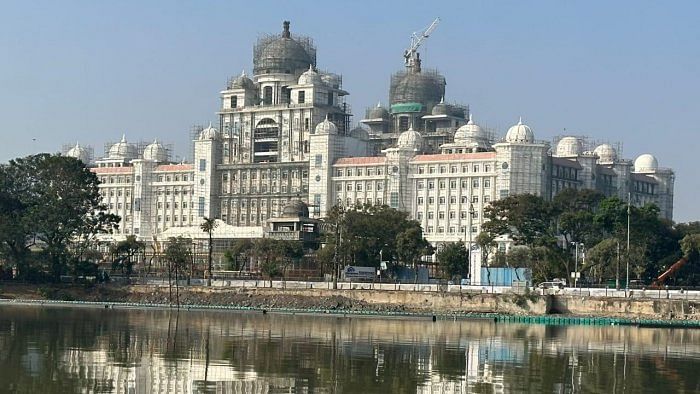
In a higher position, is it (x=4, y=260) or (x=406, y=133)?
(x=406, y=133)

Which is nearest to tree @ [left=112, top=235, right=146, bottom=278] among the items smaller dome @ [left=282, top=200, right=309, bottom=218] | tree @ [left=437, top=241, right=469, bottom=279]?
smaller dome @ [left=282, top=200, right=309, bottom=218]

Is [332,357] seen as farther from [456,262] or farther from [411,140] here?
[411,140]

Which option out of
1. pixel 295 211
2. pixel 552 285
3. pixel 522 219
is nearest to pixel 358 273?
pixel 522 219

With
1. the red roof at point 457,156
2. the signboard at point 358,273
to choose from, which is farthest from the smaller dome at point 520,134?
the signboard at point 358,273

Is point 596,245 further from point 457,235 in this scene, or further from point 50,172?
point 50,172

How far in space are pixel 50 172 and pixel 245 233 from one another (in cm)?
4078

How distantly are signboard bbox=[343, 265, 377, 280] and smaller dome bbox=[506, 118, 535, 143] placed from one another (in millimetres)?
44821

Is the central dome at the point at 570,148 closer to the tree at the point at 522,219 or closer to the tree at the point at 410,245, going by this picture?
the tree at the point at 522,219

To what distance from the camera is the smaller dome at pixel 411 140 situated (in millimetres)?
191125

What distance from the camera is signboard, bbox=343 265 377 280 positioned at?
453 ft

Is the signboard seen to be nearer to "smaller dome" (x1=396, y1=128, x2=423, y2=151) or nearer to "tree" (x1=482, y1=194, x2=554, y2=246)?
"tree" (x1=482, y1=194, x2=554, y2=246)

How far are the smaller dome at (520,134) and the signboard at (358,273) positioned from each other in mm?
44821

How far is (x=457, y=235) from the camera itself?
600 feet

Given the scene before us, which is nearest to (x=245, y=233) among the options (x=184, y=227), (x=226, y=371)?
(x=184, y=227)
